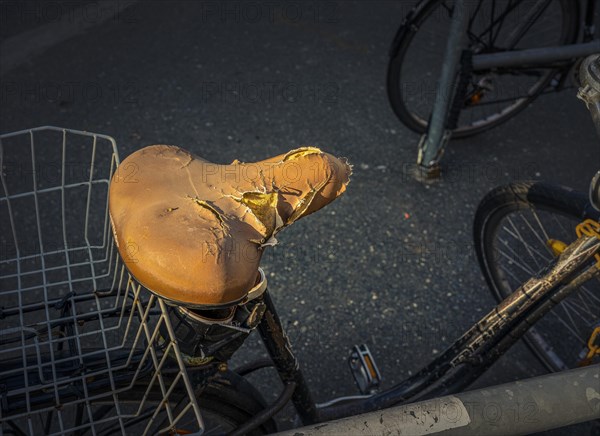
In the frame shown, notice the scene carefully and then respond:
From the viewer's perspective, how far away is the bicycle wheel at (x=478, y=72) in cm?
307

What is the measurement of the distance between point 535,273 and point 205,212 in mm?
1870

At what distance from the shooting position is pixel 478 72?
9.61ft

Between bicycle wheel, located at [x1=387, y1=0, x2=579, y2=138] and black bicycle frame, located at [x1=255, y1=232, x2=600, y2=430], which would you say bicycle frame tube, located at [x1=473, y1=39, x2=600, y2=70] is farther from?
black bicycle frame, located at [x1=255, y1=232, x2=600, y2=430]

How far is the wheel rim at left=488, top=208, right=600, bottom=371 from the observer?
247 centimetres

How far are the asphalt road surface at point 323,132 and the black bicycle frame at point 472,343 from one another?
43 cm

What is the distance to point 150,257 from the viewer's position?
1.16 meters

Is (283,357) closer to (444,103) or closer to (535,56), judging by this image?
(444,103)

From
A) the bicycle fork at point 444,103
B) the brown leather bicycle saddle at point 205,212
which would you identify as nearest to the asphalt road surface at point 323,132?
the bicycle fork at point 444,103

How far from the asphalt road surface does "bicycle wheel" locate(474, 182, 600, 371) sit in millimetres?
142

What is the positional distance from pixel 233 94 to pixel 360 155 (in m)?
0.82

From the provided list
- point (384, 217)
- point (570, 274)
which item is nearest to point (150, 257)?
point (570, 274)

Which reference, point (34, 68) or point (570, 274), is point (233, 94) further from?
point (570, 274)

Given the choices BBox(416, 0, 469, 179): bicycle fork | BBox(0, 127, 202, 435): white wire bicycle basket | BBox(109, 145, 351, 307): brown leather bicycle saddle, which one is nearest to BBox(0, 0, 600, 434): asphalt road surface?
BBox(416, 0, 469, 179): bicycle fork

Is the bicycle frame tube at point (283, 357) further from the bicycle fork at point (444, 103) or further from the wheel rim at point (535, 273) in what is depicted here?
the bicycle fork at point (444, 103)
